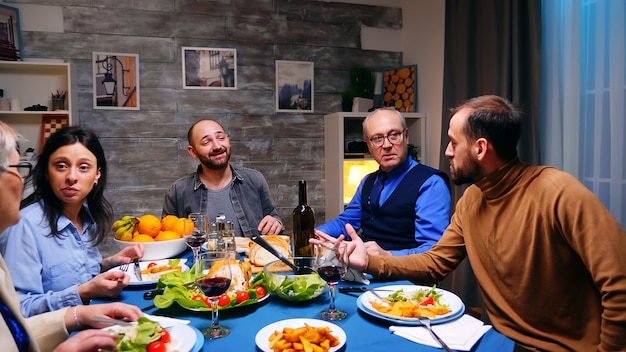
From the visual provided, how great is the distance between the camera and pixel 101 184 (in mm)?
1882

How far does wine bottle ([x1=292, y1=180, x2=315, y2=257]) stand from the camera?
70.7 inches

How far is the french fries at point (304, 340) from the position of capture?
98cm

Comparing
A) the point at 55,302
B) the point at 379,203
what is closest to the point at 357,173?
the point at 379,203

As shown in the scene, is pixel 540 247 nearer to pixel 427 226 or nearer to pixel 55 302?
pixel 427 226

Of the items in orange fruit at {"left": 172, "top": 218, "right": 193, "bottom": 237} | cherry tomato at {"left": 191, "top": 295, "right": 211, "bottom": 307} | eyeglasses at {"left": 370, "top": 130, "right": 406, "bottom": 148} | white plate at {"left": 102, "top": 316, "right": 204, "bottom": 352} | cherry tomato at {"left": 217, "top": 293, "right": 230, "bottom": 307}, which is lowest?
white plate at {"left": 102, "top": 316, "right": 204, "bottom": 352}

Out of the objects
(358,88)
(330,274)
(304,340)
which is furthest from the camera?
(358,88)

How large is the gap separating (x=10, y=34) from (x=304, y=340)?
3.35 metres

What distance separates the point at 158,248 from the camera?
186 centimetres

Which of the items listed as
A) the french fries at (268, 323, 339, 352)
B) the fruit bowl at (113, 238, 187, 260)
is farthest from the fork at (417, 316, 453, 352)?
the fruit bowl at (113, 238, 187, 260)

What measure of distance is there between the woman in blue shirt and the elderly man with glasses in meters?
1.15

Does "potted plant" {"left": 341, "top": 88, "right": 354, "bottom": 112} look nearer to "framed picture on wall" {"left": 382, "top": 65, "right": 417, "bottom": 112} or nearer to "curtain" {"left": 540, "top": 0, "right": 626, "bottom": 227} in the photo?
"framed picture on wall" {"left": 382, "top": 65, "right": 417, "bottom": 112}

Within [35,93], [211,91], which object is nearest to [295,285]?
[211,91]

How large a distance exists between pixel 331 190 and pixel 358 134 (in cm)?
60

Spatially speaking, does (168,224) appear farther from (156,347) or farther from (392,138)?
(392,138)
